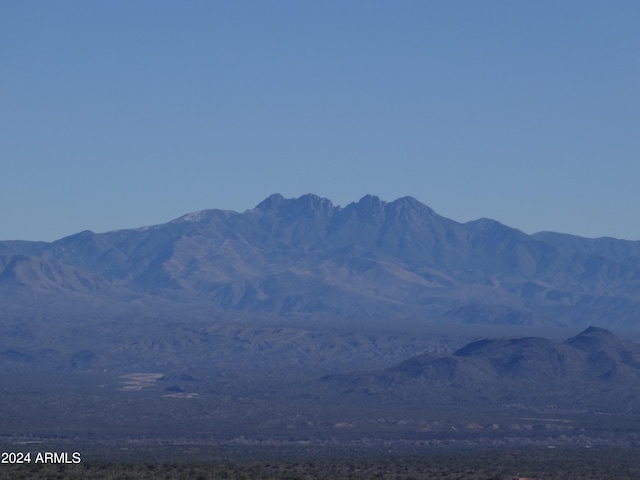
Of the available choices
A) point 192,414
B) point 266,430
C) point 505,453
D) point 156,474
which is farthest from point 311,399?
point 156,474

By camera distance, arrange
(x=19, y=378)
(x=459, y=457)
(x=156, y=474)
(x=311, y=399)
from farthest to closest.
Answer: (x=19, y=378) → (x=311, y=399) → (x=459, y=457) → (x=156, y=474)

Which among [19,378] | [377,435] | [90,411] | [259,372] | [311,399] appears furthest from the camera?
[259,372]

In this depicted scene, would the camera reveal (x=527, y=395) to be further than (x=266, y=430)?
Yes

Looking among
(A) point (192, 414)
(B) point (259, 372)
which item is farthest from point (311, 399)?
(B) point (259, 372)

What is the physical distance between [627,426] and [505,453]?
32.2 metres

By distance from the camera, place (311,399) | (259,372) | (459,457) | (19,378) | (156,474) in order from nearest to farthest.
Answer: (156,474) < (459,457) < (311,399) < (19,378) < (259,372)

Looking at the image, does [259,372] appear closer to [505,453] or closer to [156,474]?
[505,453]

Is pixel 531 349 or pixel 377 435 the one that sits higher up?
pixel 531 349

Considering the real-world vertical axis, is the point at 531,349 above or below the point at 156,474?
above

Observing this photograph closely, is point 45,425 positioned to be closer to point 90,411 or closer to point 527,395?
point 90,411

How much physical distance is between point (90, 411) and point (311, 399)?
3004cm

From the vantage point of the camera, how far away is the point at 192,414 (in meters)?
124

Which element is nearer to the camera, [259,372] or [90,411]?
[90,411]

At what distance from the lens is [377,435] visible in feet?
355
